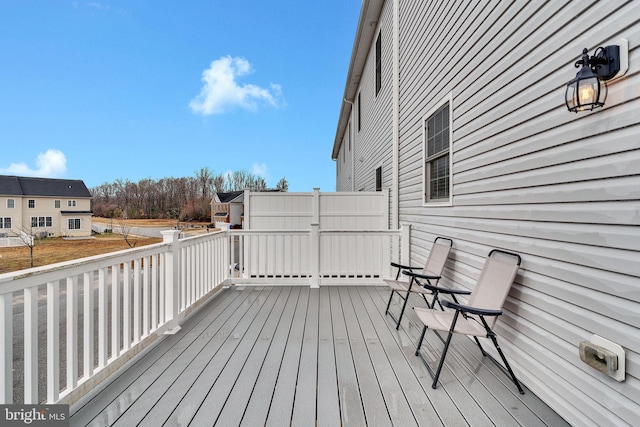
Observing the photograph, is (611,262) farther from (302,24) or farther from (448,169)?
(302,24)

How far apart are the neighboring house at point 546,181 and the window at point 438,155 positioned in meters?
0.03

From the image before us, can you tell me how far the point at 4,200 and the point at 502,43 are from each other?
23.6 m

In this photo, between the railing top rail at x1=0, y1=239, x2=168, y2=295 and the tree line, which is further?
the tree line

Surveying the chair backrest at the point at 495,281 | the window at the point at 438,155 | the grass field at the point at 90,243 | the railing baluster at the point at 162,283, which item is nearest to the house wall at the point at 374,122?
the window at the point at 438,155

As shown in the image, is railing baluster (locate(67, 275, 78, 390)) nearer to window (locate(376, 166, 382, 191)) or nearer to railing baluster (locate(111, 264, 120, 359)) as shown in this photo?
railing baluster (locate(111, 264, 120, 359))

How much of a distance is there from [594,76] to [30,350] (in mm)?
3047

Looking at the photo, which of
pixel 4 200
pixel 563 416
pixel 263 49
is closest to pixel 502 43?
pixel 563 416

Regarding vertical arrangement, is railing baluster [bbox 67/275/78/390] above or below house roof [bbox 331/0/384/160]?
below

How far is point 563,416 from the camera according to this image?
64.1 inches

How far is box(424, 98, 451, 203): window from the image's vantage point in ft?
10.8

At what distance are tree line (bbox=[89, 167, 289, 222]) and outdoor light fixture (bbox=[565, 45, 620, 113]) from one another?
2265 cm

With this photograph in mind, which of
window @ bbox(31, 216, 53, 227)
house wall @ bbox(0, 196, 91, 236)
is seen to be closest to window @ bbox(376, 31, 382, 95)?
house wall @ bbox(0, 196, 91, 236)

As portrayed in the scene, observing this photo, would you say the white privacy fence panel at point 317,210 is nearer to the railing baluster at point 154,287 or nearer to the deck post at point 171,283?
the deck post at point 171,283

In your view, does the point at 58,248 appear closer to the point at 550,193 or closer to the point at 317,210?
the point at 317,210
